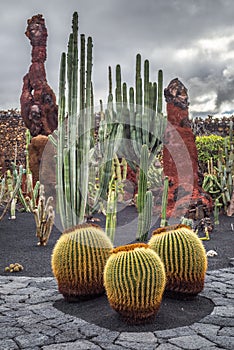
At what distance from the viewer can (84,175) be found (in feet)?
16.1

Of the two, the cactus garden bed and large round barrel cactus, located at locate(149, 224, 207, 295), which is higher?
large round barrel cactus, located at locate(149, 224, 207, 295)

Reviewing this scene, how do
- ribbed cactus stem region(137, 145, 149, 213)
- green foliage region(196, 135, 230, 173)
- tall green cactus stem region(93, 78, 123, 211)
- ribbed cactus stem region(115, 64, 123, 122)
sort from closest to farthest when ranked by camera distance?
1. tall green cactus stem region(93, 78, 123, 211)
2. ribbed cactus stem region(137, 145, 149, 213)
3. ribbed cactus stem region(115, 64, 123, 122)
4. green foliage region(196, 135, 230, 173)

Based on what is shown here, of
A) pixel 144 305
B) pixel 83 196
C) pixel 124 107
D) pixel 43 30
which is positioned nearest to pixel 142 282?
pixel 144 305

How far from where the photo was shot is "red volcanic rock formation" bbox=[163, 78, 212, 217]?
26.4ft

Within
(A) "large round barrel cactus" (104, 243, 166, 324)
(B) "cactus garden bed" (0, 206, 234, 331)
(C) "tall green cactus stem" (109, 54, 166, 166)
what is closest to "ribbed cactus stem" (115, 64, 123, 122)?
(C) "tall green cactus stem" (109, 54, 166, 166)

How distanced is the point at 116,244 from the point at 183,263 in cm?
265

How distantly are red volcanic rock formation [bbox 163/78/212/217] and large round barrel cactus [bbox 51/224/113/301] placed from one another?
14.7 feet

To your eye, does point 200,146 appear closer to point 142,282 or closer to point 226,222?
point 226,222

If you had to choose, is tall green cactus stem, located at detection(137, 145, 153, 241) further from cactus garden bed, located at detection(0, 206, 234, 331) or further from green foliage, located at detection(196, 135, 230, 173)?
green foliage, located at detection(196, 135, 230, 173)

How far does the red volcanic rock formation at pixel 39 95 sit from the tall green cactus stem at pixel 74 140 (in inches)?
211

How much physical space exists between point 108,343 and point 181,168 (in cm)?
568

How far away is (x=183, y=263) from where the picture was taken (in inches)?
139

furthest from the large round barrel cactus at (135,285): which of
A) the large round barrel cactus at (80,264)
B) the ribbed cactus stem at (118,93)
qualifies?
the ribbed cactus stem at (118,93)

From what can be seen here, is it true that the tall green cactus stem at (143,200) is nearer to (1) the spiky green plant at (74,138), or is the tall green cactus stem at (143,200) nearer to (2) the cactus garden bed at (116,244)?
(2) the cactus garden bed at (116,244)
